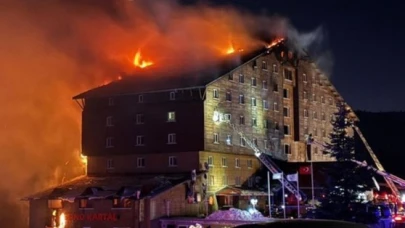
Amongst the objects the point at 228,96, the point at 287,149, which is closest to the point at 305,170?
the point at 287,149

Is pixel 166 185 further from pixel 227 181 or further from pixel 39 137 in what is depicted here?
pixel 39 137

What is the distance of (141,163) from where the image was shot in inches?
2435

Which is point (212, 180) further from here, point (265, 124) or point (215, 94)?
point (265, 124)

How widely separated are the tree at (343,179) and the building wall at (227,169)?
17514 millimetres

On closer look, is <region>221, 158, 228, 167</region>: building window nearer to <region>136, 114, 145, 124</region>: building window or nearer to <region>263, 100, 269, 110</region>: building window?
<region>136, 114, 145, 124</region>: building window

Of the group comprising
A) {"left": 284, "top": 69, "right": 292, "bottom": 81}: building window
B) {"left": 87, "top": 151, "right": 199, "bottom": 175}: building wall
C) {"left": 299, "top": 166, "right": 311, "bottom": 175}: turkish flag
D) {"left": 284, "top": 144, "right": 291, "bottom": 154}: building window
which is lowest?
{"left": 299, "top": 166, "right": 311, "bottom": 175}: turkish flag

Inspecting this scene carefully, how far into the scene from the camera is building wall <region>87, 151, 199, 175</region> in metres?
59.0

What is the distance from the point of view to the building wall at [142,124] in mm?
59375

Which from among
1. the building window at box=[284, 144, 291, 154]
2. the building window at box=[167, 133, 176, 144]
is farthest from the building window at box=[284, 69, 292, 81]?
the building window at box=[167, 133, 176, 144]

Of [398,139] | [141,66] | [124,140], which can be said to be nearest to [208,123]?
[124,140]

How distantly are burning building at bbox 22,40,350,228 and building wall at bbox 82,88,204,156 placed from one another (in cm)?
10

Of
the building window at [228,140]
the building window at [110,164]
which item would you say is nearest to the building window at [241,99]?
the building window at [228,140]

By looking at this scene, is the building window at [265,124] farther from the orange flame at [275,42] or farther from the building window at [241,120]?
the orange flame at [275,42]

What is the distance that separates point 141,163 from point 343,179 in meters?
25.1
